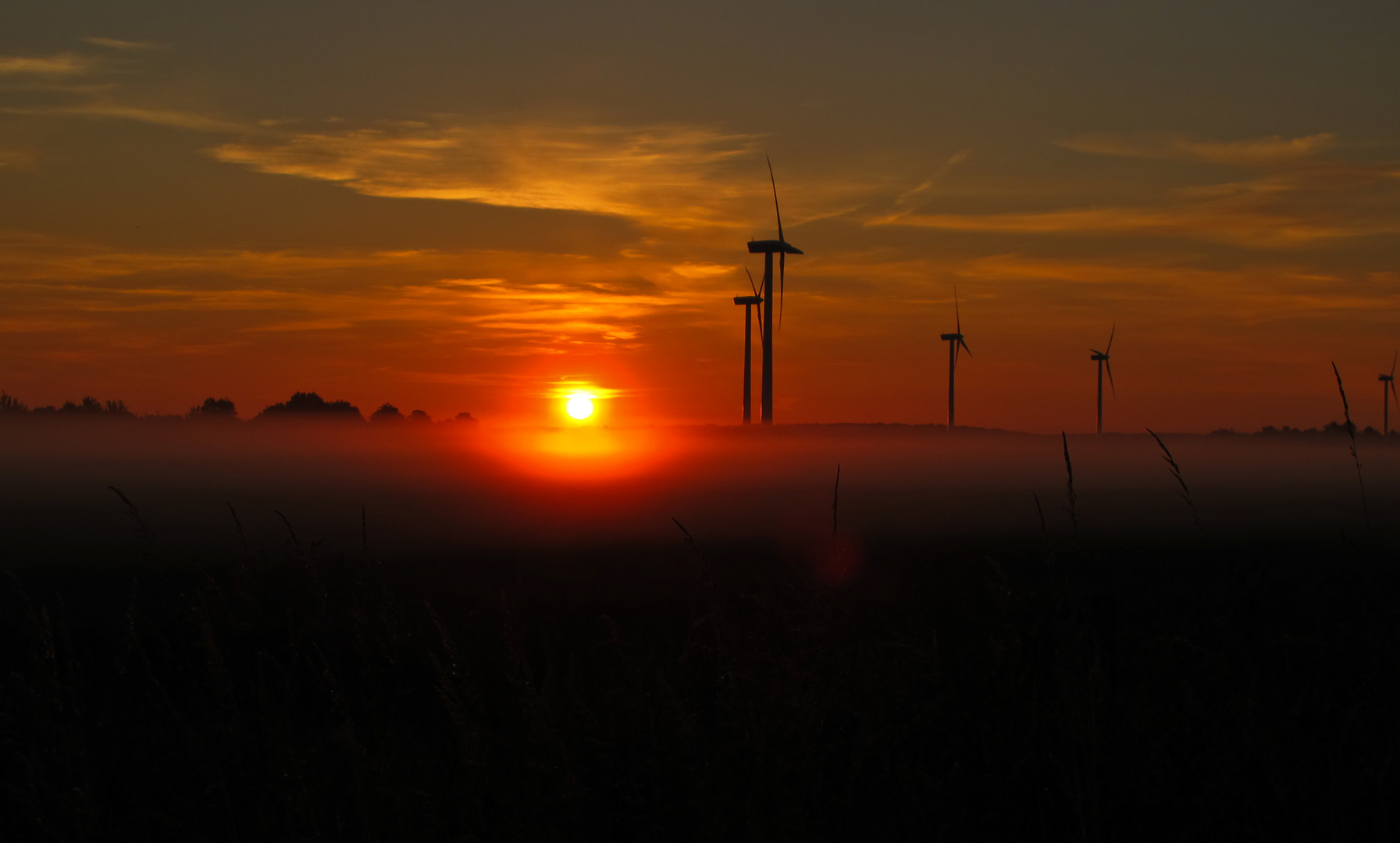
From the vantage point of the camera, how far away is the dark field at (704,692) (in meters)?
5.95

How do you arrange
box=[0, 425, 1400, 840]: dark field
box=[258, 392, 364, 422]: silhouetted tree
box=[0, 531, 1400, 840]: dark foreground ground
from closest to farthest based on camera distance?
1. box=[0, 531, 1400, 840]: dark foreground ground
2. box=[0, 425, 1400, 840]: dark field
3. box=[258, 392, 364, 422]: silhouetted tree

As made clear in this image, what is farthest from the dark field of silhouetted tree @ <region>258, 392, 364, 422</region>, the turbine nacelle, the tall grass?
silhouetted tree @ <region>258, 392, 364, 422</region>

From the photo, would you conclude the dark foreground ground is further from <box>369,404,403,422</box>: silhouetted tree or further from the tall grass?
<box>369,404,403,422</box>: silhouetted tree

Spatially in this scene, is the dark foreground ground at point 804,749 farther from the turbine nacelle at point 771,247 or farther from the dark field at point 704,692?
the turbine nacelle at point 771,247

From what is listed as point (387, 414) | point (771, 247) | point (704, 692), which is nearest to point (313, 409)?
point (387, 414)

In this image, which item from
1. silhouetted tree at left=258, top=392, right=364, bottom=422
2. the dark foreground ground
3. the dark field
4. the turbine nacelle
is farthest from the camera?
silhouetted tree at left=258, top=392, right=364, bottom=422

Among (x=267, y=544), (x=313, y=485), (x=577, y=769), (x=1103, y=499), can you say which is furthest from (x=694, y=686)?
(x=313, y=485)

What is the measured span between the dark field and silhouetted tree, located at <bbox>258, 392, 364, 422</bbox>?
468 feet

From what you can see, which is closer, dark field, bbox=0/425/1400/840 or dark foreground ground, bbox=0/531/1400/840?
dark foreground ground, bbox=0/531/1400/840

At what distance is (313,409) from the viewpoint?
17338 centimetres

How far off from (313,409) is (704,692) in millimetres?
177553

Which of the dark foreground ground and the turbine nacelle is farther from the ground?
the turbine nacelle

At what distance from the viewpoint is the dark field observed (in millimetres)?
5949

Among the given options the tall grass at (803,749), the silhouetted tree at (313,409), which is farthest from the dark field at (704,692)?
the silhouetted tree at (313,409)
